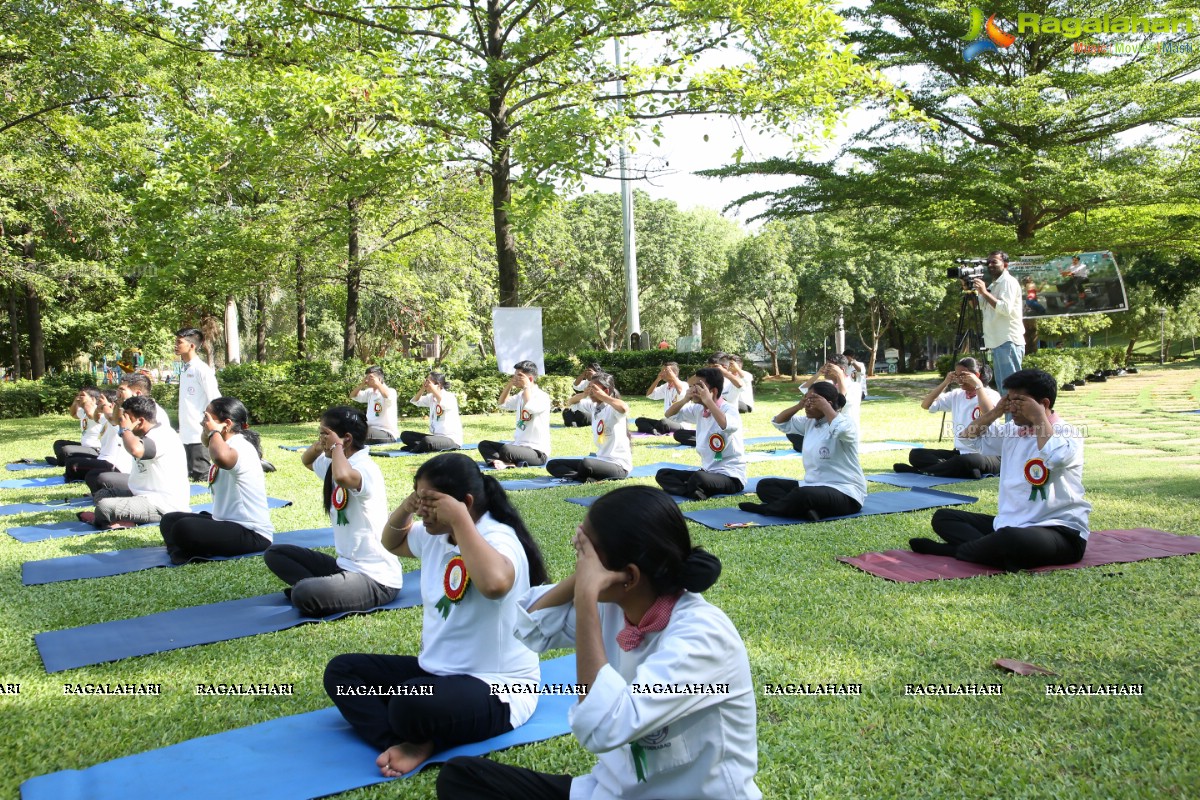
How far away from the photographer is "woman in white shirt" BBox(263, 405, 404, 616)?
4.14m

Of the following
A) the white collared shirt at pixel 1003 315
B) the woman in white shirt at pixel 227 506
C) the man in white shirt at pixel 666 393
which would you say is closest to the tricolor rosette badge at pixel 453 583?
the woman in white shirt at pixel 227 506

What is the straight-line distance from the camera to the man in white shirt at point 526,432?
9383 millimetres

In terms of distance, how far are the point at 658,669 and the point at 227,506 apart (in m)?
4.61

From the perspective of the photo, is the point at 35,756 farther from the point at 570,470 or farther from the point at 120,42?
the point at 120,42

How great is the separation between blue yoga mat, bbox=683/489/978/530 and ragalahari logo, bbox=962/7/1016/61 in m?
13.2

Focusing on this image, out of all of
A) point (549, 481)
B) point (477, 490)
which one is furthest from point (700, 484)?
point (477, 490)

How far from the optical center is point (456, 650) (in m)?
2.84

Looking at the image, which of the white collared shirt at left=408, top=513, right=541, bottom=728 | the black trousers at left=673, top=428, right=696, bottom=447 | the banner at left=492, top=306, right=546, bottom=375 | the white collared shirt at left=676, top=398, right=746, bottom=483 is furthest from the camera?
the banner at left=492, top=306, right=546, bottom=375

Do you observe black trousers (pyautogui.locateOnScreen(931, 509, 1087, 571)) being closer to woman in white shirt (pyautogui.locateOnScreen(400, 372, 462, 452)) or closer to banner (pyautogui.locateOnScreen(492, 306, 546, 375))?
woman in white shirt (pyautogui.locateOnScreen(400, 372, 462, 452))

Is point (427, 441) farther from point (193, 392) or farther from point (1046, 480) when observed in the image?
point (1046, 480)

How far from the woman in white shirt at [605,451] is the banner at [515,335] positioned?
4402mm

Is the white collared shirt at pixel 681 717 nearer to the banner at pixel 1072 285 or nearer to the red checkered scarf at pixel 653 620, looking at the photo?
the red checkered scarf at pixel 653 620

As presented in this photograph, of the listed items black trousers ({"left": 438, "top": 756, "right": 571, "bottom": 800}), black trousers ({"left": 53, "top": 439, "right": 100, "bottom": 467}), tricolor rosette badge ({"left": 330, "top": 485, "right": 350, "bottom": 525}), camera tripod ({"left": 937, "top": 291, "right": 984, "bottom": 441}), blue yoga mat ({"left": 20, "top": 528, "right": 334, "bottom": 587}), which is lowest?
blue yoga mat ({"left": 20, "top": 528, "right": 334, "bottom": 587})

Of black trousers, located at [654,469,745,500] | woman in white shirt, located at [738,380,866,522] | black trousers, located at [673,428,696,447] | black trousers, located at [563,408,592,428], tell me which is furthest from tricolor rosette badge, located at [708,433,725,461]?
Result: black trousers, located at [563,408,592,428]
